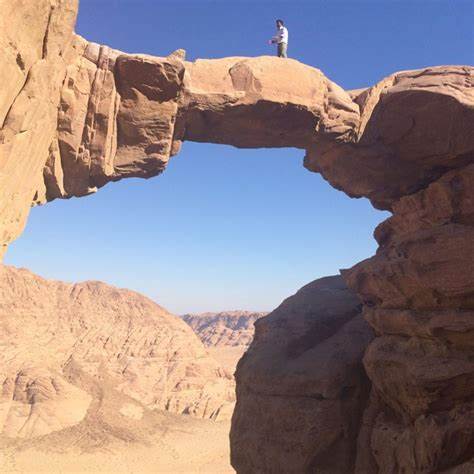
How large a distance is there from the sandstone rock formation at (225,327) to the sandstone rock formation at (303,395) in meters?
60.5

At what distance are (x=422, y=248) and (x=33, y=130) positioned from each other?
329 inches

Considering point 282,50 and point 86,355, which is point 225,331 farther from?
point 282,50

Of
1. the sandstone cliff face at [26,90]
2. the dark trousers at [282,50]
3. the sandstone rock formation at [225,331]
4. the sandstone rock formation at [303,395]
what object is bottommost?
the sandstone rock formation at [225,331]

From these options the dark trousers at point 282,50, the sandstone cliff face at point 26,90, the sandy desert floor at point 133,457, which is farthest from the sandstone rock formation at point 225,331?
the sandstone cliff face at point 26,90

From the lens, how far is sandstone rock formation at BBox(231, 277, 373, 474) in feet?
35.4

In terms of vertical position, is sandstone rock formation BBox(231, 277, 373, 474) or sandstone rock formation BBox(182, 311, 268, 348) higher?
sandstone rock formation BBox(231, 277, 373, 474)

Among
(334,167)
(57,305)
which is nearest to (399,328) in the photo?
(334,167)

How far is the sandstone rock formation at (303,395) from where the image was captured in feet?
35.4

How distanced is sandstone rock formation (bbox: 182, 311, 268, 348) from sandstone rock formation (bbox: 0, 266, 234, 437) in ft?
106

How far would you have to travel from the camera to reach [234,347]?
72438mm

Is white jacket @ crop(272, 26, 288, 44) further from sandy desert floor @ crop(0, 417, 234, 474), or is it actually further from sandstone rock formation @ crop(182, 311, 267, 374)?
sandstone rock formation @ crop(182, 311, 267, 374)

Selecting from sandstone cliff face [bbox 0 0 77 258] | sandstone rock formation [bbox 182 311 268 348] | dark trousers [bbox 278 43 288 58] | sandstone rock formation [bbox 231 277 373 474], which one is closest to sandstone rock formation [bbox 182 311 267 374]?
sandstone rock formation [bbox 182 311 268 348]

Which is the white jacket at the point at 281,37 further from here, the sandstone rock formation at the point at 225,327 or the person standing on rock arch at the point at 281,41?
the sandstone rock formation at the point at 225,327

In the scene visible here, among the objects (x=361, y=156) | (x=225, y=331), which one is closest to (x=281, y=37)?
(x=361, y=156)
